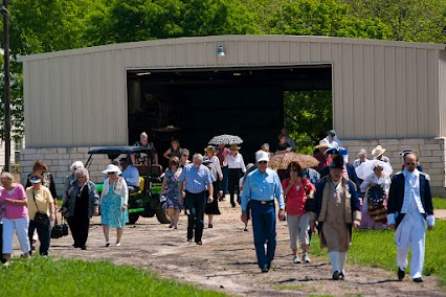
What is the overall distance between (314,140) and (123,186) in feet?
116

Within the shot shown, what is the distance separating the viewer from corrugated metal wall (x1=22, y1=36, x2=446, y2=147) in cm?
3600

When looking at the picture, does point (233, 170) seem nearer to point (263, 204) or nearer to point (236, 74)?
point (236, 74)

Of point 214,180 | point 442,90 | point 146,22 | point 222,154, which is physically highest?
point 146,22

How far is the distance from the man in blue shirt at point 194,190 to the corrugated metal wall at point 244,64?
41.7 feet

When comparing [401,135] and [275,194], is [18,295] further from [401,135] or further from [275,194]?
[401,135]

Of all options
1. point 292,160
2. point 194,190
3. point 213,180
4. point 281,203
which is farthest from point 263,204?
point 213,180

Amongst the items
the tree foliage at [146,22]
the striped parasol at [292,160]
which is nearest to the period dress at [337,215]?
the striped parasol at [292,160]

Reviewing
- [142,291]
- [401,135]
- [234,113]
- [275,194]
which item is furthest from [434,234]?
[234,113]

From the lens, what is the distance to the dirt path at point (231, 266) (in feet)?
55.2

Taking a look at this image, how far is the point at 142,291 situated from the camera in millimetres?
15977

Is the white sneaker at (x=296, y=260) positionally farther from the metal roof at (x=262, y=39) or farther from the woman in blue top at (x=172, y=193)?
the metal roof at (x=262, y=39)

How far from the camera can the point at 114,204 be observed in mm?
23344

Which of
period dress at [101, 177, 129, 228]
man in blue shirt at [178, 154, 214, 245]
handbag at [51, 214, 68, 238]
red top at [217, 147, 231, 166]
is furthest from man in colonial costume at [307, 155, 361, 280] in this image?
red top at [217, 147, 231, 166]

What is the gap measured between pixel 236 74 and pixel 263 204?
22658 millimetres
